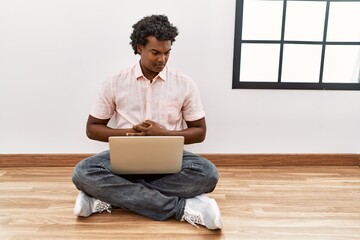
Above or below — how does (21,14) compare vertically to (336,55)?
above

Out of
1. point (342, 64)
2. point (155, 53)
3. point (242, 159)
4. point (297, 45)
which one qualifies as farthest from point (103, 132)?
point (342, 64)

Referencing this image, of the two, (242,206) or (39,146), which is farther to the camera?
(39,146)

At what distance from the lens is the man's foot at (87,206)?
1.50 m

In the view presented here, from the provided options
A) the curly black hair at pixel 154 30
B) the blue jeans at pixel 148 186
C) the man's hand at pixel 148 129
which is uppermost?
the curly black hair at pixel 154 30

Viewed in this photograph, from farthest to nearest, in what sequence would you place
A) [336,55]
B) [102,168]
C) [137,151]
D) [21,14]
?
[336,55], [21,14], [102,168], [137,151]

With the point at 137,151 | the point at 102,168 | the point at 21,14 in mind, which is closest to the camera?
the point at 137,151

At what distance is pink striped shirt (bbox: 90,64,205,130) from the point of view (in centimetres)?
172

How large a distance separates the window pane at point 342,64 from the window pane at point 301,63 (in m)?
0.07

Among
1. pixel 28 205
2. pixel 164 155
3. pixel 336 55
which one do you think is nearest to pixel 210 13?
pixel 336 55

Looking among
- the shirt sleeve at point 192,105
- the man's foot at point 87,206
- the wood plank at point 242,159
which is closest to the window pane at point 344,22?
the wood plank at point 242,159

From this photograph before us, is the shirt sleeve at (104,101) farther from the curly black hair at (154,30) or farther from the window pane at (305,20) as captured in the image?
the window pane at (305,20)

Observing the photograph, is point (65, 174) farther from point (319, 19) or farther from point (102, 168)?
point (319, 19)

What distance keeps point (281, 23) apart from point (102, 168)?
1.47 metres

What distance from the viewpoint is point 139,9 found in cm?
210
